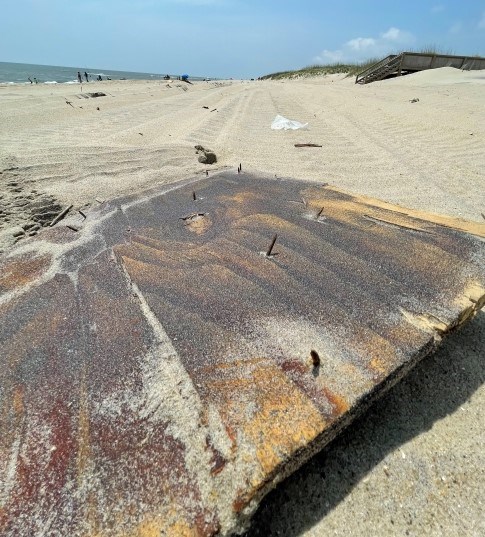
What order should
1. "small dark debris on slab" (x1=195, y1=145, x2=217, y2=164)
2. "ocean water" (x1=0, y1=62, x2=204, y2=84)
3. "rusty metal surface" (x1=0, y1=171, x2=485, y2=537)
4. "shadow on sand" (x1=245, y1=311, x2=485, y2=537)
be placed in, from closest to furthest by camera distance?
"rusty metal surface" (x1=0, y1=171, x2=485, y2=537), "shadow on sand" (x1=245, y1=311, x2=485, y2=537), "small dark debris on slab" (x1=195, y1=145, x2=217, y2=164), "ocean water" (x1=0, y1=62, x2=204, y2=84)

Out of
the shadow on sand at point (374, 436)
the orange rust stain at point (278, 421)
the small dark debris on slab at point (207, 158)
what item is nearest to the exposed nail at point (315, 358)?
the orange rust stain at point (278, 421)

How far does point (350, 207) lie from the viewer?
241 centimetres

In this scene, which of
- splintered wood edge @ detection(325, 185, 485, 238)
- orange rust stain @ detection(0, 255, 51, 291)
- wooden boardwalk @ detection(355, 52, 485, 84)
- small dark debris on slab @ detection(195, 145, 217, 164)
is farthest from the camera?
wooden boardwalk @ detection(355, 52, 485, 84)

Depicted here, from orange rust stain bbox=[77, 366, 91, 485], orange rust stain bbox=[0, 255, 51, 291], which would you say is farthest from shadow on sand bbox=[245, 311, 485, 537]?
orange rust stain bbox=[0, 255, 51, 291]

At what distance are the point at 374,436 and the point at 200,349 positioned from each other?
77 cm

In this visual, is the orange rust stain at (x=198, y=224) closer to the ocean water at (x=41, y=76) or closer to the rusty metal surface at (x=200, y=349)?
the rusty metal surface at (x=200, y=349)

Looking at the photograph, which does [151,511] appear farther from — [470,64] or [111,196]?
[470,64]

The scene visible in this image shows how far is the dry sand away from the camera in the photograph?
3.89ft

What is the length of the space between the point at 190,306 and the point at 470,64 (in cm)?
2064

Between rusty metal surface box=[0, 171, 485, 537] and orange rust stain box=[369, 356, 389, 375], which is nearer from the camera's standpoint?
rusty metal surface box=[0, 171, 485, 537]

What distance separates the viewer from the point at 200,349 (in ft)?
4.38

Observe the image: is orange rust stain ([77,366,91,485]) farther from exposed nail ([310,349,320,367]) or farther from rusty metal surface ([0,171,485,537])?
exposed nail ([310,349,320,367])

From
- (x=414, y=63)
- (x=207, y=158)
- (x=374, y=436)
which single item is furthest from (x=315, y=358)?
(x=414, y=63)

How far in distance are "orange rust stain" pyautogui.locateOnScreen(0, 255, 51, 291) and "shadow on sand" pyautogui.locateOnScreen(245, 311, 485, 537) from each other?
164 cm
